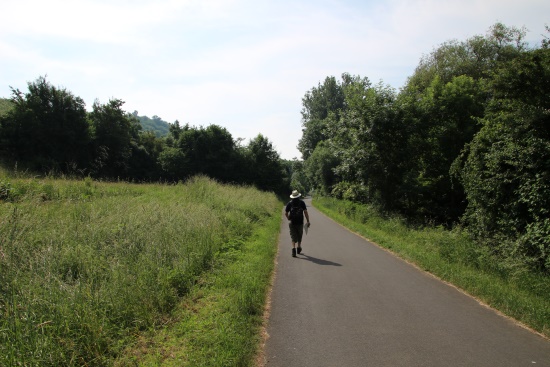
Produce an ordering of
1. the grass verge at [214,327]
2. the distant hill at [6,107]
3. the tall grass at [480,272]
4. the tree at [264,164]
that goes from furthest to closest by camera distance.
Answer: the tree at [264,164] → the distant hill at [6,107] → the tall grass at [480,272] → the grass verge at [214,327]

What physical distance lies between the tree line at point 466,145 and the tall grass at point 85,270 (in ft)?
27.2

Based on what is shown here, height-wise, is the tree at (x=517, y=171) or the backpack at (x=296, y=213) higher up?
the tree at (x=517, y=171)

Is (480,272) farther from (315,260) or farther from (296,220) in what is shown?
(296,220)

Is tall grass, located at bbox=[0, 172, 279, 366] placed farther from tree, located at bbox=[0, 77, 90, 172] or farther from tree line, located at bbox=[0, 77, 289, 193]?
tree, located at bbox=[0, 77, 90, 172]

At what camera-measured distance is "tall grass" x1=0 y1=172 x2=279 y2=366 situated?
13.0ft

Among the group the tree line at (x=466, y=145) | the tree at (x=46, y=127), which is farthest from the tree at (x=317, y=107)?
the tree at (x=46, y=127)

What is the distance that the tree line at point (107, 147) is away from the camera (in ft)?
101

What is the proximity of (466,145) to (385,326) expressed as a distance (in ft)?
36.4

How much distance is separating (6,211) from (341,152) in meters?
17.8

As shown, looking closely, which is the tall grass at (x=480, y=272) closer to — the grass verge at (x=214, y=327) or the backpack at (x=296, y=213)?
the backpack at (x=296, y=213)

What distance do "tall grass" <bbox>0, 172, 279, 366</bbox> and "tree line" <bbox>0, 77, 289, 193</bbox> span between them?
12444mm

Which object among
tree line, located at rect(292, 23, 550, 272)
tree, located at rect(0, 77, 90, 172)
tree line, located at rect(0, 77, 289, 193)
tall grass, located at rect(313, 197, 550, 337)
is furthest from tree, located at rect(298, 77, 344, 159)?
tall grass, located at rect(313, 197, 550, 337)

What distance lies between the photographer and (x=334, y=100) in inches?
2717

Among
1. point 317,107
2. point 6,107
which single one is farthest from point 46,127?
point 317,107
